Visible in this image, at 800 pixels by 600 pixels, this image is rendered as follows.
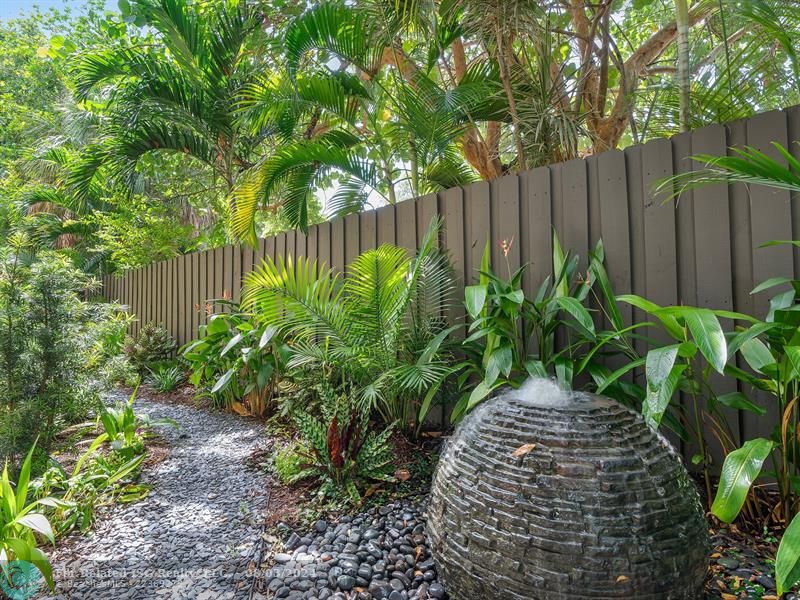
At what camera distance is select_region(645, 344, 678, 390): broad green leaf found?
117 centimetres

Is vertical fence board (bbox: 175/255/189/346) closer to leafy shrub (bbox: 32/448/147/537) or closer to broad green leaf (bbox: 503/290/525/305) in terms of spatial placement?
leafy shrub (bbox: 32/448/147/537)

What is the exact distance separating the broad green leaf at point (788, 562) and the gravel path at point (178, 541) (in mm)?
1404

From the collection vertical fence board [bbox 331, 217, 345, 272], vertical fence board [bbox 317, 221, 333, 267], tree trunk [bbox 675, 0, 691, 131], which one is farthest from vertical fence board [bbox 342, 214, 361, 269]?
tree trunk [bbox 675, 0, 691, 131]

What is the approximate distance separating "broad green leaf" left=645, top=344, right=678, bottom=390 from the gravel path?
4.58ft

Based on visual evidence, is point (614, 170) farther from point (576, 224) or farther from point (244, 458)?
point (244, 458)

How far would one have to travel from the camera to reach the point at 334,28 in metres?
3.36

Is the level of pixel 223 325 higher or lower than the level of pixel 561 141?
lower

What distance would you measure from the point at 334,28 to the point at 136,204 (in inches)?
217

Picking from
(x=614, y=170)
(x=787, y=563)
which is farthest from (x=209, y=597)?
(x=614, y=170)

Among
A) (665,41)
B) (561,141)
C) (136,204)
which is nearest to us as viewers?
(561,141)

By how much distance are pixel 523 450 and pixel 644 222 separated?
4.90 ft

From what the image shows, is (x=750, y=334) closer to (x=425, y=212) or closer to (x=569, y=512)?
(x=569, y=512)

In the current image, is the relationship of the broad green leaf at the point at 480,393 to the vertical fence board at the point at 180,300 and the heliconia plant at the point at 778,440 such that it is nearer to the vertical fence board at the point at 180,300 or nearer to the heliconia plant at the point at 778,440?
the heliconia plant at the point at 778,440

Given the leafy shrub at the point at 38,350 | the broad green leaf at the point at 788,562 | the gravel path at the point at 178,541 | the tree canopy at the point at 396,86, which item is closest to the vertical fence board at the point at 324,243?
the tree canopy at the point at 396,86
